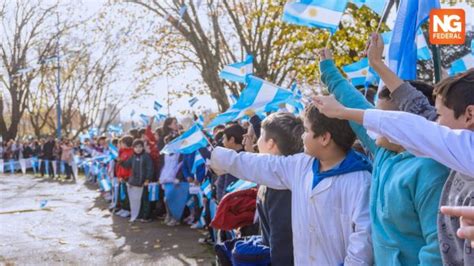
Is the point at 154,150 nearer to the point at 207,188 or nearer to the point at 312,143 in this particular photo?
the point at 207,188

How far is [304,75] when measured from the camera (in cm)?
1609

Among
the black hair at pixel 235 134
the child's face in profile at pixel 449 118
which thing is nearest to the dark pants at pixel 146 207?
the black hair at pixel 235 134

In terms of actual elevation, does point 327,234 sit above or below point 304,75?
below

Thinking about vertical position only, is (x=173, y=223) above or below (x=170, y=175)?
below

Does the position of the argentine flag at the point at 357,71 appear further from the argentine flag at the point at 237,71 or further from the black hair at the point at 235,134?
the black hair at the point at 235,134

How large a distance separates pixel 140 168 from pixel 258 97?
656cm

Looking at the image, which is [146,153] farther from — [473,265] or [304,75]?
[473,265]

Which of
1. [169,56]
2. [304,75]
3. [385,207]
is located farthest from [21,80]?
[385,207]

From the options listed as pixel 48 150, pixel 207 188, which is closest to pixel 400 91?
pixel 207 188

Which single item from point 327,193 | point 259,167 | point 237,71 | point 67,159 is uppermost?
point 237,71

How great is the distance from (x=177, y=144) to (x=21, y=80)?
3733 centimetres

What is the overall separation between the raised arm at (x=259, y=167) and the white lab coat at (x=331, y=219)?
66mm

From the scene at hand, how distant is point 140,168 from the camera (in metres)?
11.1

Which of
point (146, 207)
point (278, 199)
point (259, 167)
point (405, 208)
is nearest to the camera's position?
point (405, 208)
